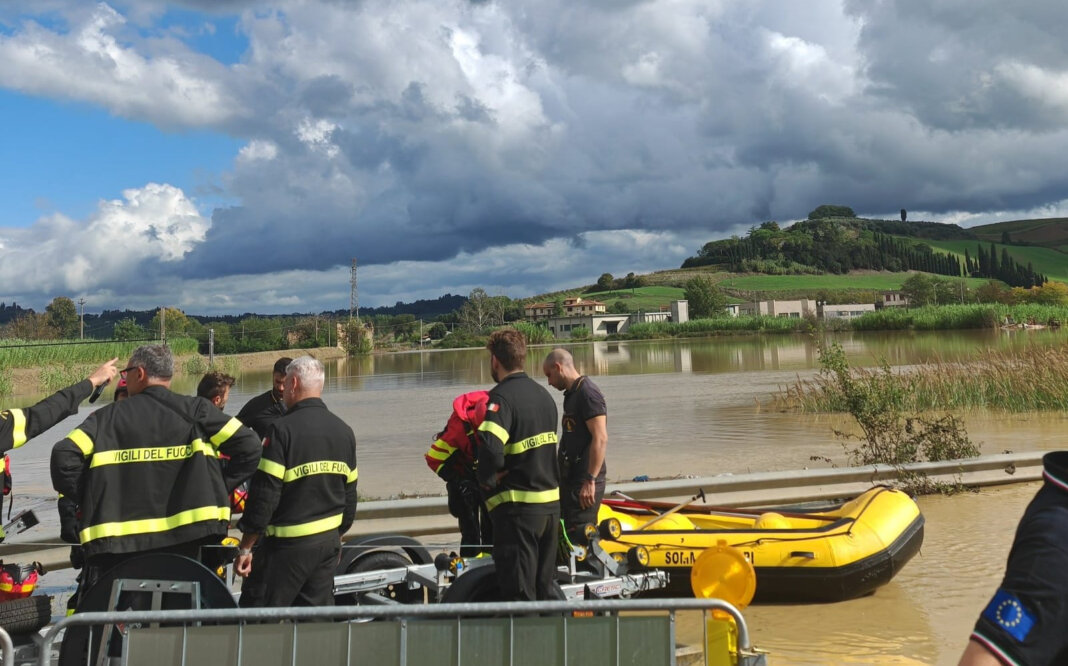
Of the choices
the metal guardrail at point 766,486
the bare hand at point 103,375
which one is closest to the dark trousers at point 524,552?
the bare hand at point 103,375

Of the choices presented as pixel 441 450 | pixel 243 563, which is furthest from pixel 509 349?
pixel 243 563

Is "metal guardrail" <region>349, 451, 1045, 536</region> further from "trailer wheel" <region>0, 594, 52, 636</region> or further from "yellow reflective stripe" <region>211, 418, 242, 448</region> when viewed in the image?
"yellow reflective stripe" <region>211, 418, 242, 448</region>

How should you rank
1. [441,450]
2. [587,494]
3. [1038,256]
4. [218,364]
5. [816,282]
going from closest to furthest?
[441,450] < [587,494] < [218,364] < [816,282] < [1038,256]

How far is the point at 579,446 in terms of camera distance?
5.61m

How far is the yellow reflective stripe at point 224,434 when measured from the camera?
3.98 meters

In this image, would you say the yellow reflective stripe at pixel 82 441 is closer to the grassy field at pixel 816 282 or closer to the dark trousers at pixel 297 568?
the dark trousers at pixel 297 568

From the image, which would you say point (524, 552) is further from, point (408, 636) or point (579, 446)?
point (408, 636)

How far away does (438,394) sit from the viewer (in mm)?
30172

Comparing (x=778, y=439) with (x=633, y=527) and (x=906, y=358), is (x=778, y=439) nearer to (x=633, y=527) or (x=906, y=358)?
(x=633, y=527)

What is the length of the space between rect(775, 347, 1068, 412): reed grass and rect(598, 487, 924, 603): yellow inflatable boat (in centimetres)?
958

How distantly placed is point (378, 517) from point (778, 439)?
9081 mm

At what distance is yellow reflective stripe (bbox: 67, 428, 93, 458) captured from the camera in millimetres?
3703

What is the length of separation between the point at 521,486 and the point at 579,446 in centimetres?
131

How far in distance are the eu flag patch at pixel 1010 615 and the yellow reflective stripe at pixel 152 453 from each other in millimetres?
3418
